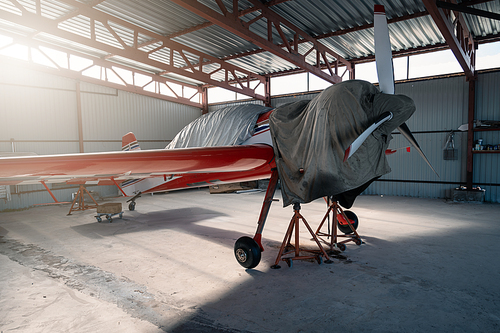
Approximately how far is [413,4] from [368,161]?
7490 mm

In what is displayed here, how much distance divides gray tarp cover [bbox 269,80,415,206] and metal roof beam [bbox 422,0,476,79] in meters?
4.43

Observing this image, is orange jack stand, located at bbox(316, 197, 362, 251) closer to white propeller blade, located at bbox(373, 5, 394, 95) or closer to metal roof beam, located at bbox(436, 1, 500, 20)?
white propeller blade, located at bbox(373, 5, 394, 95)

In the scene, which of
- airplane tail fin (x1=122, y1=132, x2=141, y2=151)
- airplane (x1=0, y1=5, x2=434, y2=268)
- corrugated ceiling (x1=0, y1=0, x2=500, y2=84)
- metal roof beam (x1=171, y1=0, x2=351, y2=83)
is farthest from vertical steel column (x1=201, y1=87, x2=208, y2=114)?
airplane (x1=0, y1=5, x2=434, y2=268)

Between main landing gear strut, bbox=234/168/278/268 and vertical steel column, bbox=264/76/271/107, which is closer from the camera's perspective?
main landing gear strut, bbox=234/168/278/268

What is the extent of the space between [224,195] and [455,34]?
37.5ft

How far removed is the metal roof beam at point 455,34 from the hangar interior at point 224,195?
0.07 m

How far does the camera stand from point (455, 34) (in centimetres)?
1014

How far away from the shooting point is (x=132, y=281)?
4.75 meters

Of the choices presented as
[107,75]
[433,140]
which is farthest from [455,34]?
[107,75]

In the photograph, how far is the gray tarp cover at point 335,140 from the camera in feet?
13.8

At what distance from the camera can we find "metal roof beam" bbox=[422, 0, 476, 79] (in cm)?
714

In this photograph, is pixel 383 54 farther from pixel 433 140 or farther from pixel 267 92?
pixel 267 92

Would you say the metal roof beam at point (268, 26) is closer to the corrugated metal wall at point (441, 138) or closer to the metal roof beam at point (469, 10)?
the corrugated metal wall at point (441, 138)

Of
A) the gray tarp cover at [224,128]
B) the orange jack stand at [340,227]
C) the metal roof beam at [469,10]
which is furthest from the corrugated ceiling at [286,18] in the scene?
the orange jack stand at [340,227]
